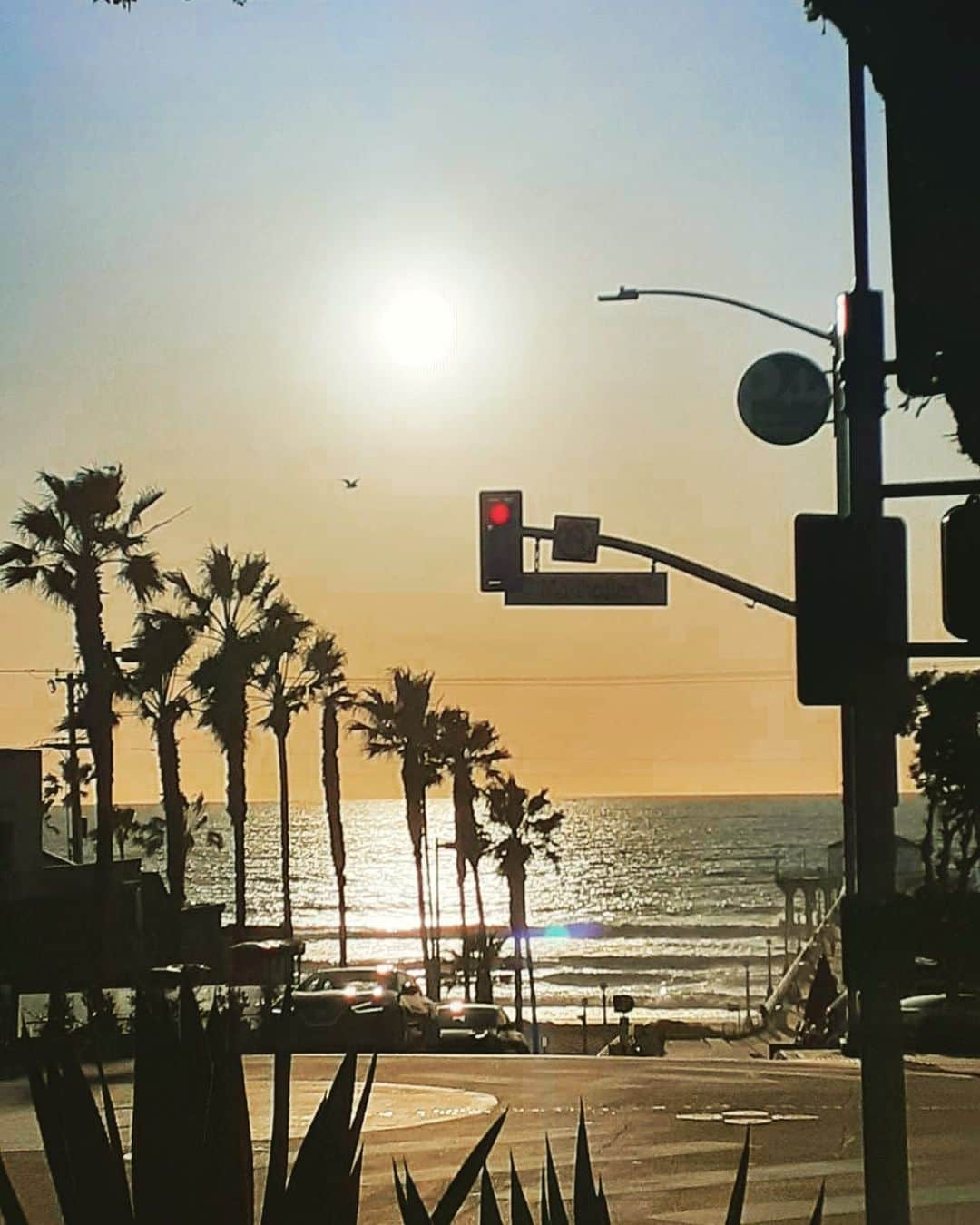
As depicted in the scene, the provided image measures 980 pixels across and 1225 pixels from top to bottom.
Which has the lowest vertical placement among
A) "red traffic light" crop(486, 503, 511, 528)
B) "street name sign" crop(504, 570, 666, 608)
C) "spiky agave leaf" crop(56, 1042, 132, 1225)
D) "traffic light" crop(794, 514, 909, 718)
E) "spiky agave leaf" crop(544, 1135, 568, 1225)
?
"spiky agave leaf" crop(544, 1135, 568, 1225)

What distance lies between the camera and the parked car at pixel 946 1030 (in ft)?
87.4

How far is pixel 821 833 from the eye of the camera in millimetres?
185625

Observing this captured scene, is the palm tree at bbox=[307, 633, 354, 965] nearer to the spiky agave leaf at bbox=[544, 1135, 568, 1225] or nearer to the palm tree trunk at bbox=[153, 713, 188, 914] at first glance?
the palm tree trunk at bbox=[153, 713, 188, 914]

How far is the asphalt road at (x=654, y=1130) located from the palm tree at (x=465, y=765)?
120ft

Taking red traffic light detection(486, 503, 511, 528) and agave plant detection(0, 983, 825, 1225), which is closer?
agave plant detection(0, 983, 825, 1225)

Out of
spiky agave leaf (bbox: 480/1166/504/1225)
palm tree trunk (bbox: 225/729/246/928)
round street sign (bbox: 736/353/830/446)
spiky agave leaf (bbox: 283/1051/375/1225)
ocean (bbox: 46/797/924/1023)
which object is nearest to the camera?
spiky agave leaf (bbox: 283/1051/375/1225)

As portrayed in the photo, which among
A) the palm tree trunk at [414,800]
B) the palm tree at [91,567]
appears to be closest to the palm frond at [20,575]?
the palm tree at [91,567]

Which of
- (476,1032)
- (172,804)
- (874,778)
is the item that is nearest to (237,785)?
(172,804)

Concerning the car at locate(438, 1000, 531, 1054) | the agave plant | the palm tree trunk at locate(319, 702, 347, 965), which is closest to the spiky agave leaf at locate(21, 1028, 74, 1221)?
the agave plant

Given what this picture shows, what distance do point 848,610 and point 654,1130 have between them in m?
11.3

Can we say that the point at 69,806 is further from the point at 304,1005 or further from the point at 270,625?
the point at 304,1005

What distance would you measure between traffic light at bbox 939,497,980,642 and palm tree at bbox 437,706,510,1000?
5525 centimetres

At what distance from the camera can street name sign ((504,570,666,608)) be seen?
2020cm

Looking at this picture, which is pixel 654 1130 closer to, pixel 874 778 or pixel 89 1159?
pixel 874 778
